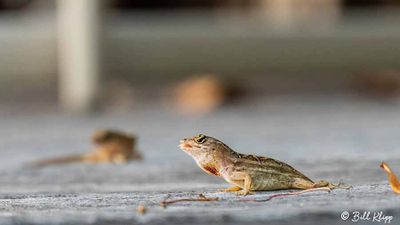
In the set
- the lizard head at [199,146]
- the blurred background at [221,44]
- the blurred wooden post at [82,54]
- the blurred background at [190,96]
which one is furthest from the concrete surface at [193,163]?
the blurred background at [221,44]

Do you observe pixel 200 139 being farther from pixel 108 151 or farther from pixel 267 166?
pixel 108 151

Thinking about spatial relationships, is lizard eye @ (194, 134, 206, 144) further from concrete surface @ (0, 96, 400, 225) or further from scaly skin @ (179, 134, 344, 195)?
concrete surface @ (0, 96, 400, 225)

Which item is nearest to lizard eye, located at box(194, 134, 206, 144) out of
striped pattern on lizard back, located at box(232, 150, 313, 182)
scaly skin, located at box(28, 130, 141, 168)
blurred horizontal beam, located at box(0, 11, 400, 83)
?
striped pattern on lizard back, located at box(232, 150, 313, 182)

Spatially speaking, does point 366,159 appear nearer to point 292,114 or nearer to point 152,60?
point 292,114

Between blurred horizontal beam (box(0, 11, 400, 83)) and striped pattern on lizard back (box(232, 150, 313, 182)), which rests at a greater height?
blurred horizontal beam (box(0, 11, 400, 83))

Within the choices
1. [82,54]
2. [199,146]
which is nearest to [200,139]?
[199,146]

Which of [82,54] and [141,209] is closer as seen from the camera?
[141,209]
